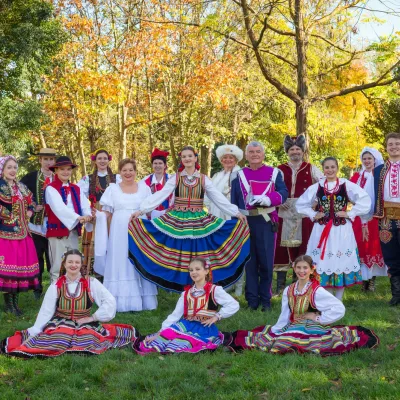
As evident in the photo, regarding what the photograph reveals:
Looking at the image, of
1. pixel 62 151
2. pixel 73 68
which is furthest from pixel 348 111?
pixel 62 151

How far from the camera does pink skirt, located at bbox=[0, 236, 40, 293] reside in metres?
6.11

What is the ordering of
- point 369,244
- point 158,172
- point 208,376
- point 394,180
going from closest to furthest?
point 208,376, point 394,180, point 369,244, point 158,172

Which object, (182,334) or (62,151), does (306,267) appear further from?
(62,151)

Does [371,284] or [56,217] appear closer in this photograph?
[56,217]

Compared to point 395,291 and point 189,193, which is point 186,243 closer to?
point 189,193

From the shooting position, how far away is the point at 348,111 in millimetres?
20516

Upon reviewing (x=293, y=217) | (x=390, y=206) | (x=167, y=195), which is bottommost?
(x=293, y=217)

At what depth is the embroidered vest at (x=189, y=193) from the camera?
6.25 m

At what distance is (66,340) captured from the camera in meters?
4.75

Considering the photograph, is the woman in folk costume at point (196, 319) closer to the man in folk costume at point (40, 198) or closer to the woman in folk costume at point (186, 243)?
the woman in folk costume at point (186, 243)

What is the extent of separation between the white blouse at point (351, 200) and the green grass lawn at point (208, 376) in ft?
4.94

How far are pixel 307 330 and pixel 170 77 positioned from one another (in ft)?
42.5

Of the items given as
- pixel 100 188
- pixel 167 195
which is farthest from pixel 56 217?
pixel 167 195

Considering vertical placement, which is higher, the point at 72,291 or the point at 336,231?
the point at 336,231
